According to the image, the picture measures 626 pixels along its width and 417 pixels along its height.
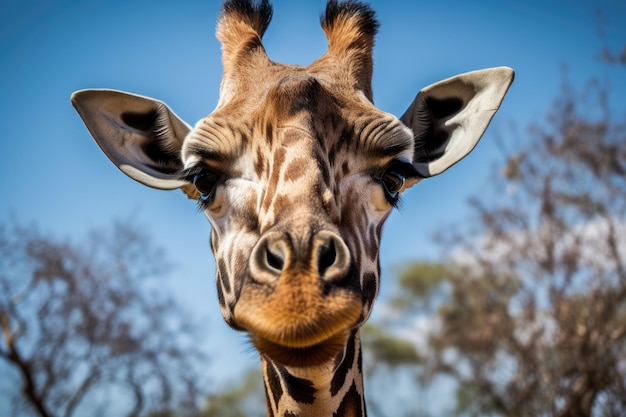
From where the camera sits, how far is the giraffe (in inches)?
105

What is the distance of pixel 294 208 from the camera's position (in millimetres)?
2990

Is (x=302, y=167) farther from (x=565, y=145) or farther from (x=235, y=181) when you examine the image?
(x=565, y=145)

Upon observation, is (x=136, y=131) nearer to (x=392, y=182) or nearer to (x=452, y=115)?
(x=392, y=182)

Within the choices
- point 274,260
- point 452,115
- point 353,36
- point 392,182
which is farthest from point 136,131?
point 452,115

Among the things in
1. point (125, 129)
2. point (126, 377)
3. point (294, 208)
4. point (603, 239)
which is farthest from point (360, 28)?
point (126, 377)

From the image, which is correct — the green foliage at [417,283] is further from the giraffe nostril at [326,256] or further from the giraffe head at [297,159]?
the giraffe nostril at [326,256]

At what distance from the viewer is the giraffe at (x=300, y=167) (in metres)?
2.67

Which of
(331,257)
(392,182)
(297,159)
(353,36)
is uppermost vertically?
(353,36)

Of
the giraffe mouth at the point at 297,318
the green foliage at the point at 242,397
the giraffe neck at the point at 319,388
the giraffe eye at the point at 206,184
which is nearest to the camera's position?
the giraffe mouth at the point at 297,318

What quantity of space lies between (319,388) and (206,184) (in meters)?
1.42

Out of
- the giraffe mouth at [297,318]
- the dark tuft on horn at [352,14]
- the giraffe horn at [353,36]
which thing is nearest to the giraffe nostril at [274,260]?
the giraffe mouth at [297,318]

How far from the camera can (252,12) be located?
5219mm

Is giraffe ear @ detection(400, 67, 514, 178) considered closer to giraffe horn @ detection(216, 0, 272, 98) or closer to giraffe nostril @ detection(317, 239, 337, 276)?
giraffe horn @ detection(216, 0, 272, 98)

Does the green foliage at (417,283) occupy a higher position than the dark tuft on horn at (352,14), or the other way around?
the dark tuft on horn at (352,14)
